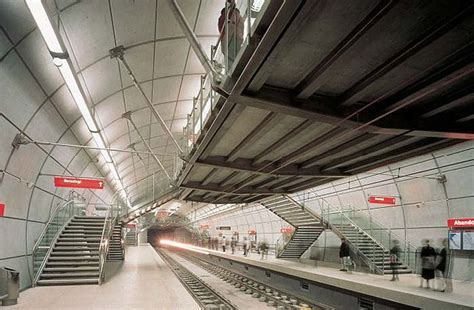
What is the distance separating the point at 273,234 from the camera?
92.4 feet

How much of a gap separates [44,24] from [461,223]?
13.2 m

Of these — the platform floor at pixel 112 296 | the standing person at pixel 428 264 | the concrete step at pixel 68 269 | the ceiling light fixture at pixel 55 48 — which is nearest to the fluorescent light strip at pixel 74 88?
the ceiling light fixture at pixel 55 48

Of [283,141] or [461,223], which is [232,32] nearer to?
[283,141]

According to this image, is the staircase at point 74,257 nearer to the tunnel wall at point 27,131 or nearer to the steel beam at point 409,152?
A: the tunnel wall at point 27,131

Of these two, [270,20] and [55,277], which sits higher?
[270,20]

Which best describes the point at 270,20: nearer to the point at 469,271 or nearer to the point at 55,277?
the point at 55,277

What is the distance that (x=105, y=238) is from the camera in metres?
14.4

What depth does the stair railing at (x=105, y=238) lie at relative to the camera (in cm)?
1250

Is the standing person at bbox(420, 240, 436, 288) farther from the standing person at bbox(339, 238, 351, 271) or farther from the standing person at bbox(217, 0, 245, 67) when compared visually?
the standing person at bbox(217, 0, 245, 67)

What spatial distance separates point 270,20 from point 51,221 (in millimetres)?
11903

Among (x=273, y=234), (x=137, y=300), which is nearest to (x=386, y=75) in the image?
(x=137, y=300)

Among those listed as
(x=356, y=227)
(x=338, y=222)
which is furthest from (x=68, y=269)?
(x=356, y=227)

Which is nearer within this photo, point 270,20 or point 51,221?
point 270,20

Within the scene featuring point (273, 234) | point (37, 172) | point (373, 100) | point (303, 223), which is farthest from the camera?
point (273, 234)
